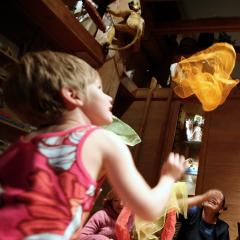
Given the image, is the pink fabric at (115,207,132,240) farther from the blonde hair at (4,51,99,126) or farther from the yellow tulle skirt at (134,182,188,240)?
the blonde hair at (4,51,99,126)

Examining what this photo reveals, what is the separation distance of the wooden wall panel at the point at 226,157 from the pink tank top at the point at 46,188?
8.23 ft

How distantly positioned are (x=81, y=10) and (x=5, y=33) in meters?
0.79

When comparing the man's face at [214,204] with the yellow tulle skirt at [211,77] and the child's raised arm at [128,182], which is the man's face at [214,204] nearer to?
the yellow tulle skirt at [211,77]

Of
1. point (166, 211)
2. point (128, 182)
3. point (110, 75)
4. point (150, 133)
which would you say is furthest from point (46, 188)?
point (150, 133)

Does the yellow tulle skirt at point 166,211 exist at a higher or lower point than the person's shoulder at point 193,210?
lower

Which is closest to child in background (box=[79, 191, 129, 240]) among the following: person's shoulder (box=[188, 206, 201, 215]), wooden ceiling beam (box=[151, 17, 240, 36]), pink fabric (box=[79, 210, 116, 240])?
pink fabric (box=[79, 210, 116, 240])

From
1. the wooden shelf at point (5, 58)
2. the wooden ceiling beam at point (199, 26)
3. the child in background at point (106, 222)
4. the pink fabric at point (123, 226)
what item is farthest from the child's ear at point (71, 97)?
the wooden ceiling beam at point (199, 26)

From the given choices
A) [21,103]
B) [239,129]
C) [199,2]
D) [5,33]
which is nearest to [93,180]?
[21,103]

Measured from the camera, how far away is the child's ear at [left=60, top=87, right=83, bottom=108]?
2.90 ft

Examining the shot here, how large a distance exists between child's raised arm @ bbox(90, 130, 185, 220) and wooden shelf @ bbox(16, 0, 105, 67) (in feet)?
6.08

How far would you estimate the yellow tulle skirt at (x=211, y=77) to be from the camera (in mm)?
2441

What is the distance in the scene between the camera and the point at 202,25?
394 centimetres

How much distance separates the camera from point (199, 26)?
13.0 ft

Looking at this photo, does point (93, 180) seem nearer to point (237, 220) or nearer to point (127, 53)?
point (237, 220)
